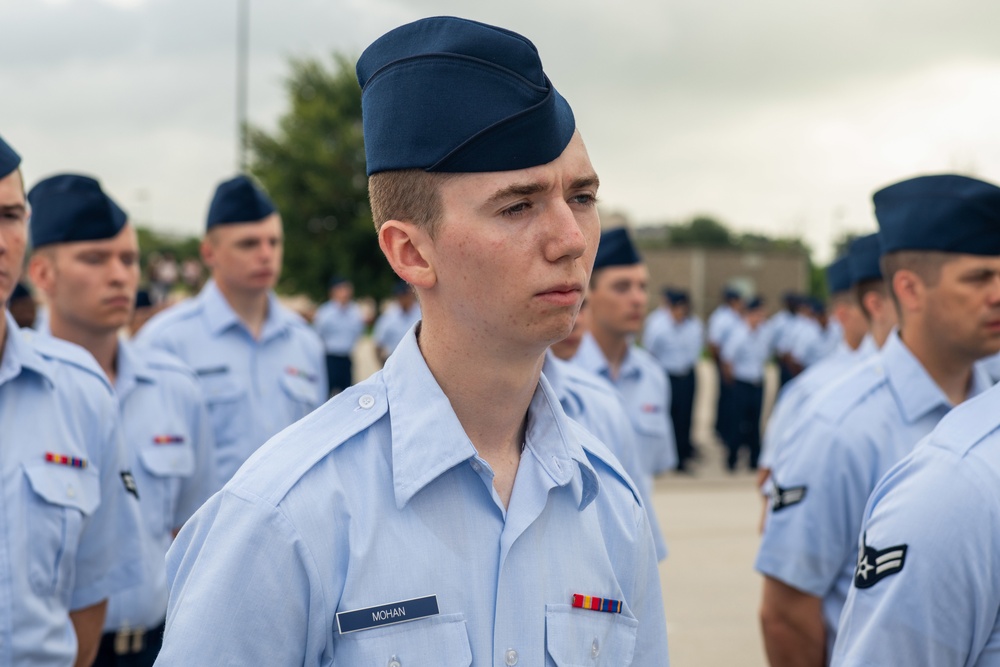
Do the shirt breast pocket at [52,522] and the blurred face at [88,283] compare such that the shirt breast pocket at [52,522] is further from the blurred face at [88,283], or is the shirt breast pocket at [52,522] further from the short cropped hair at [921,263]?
the short cropped hair at [921,263]

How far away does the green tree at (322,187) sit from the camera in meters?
26.8

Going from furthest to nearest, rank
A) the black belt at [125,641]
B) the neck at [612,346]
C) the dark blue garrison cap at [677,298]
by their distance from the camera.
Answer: the dark blue garrison cap at [677,298], the neck at [612,346], the black belt at [125,641]

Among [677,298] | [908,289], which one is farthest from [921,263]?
[677,298]

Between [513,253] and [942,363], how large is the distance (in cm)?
213

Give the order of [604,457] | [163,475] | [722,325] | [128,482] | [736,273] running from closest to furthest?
[604,457], [128,482], [163,475], [722,325], [736,273]

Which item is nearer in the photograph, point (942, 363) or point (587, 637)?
point (587, 637)

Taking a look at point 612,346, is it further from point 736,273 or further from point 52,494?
point 736,273

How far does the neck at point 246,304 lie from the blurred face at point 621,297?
5.80 feet

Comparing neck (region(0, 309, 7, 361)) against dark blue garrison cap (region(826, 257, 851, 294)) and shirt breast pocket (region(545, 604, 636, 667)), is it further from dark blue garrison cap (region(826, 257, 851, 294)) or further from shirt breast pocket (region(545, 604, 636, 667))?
dark blue garrison cap (region(826, 257, 851, 294))

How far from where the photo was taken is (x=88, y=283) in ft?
13.0

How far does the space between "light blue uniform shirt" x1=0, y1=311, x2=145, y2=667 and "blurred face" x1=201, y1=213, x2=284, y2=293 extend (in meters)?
2.14

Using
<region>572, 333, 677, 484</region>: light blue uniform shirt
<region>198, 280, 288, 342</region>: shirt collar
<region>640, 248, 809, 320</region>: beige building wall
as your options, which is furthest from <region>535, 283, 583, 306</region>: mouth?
<region>640, 248, 809, 320</region>: beige building wall

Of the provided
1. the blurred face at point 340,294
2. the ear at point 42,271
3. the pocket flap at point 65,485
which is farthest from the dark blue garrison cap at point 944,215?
the blurred face at point 340,294

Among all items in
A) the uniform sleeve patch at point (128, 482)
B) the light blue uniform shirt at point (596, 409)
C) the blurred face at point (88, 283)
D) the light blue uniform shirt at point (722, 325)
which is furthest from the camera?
the light blue uniform shirt at point (722, 325)
